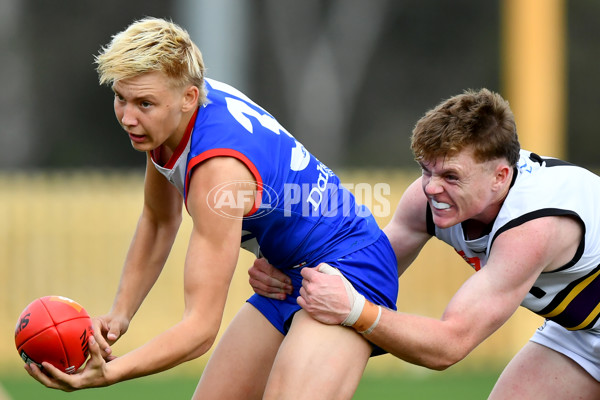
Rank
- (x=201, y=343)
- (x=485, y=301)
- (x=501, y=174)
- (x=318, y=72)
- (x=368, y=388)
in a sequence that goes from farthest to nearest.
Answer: (x=318, y=72) → (x=368, y=388) → (x=501, y=174) → (x=485, y=301) → (x=201, y=343)

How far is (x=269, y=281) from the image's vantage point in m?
4.70

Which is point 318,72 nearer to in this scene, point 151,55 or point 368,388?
point 368,388

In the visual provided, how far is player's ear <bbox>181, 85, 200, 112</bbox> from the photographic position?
4.24m

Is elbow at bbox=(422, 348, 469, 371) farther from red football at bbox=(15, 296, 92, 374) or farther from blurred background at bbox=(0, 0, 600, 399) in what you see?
blurred background at bbox=(0, 0, 600, 399)

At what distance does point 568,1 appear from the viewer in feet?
78.4

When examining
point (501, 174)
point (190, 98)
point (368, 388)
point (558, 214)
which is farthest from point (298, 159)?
point (368, 388)

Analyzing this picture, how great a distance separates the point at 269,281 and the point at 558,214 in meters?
1.42

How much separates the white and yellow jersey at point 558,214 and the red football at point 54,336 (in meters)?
1.91

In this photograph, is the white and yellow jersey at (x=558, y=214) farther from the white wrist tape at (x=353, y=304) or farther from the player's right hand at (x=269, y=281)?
the player's right hand at (x=269, y=281)

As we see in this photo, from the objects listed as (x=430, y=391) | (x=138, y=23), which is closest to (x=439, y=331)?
(x=138, y=23)

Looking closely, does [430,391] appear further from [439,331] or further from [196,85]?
[196,85]

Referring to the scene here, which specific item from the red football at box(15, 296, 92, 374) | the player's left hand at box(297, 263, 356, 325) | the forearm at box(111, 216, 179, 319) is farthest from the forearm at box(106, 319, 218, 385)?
the forearm at box(111, 216, 179, 319)

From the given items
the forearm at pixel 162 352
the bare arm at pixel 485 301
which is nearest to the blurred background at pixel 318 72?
the bare arm at pixel 485 301

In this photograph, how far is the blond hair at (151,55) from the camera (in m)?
4.10
